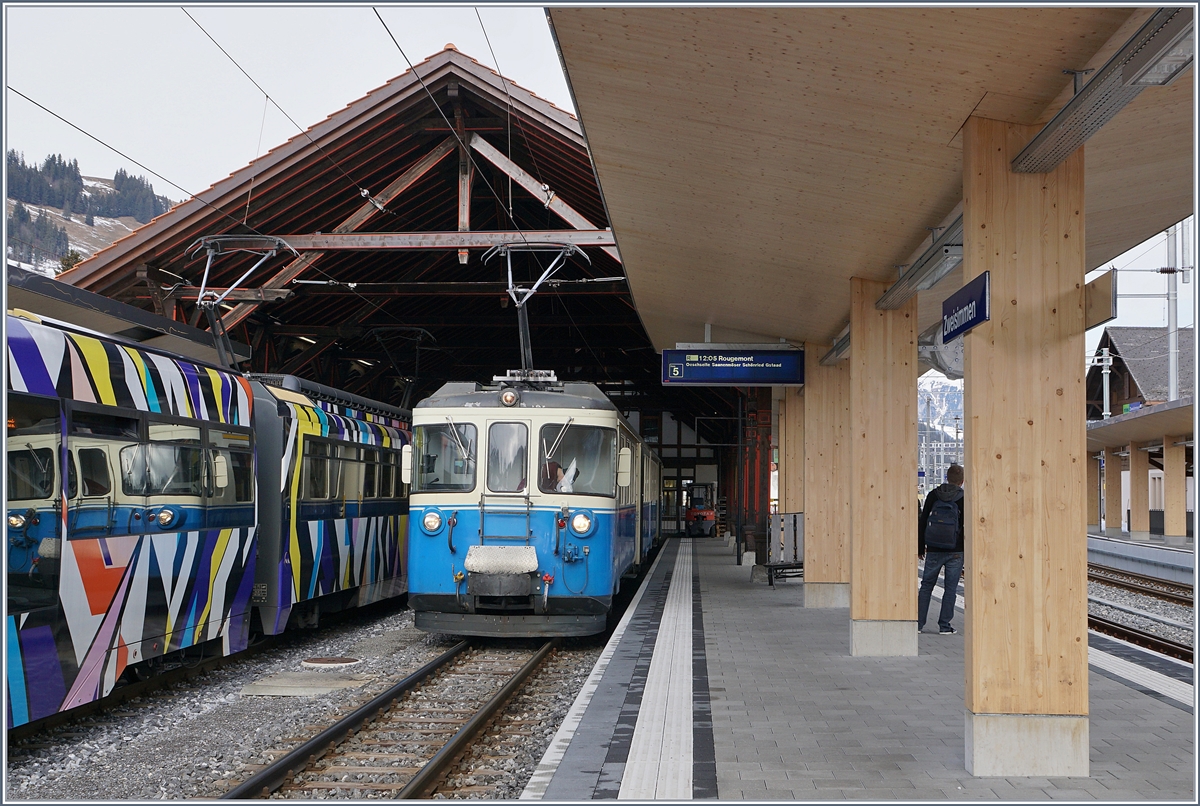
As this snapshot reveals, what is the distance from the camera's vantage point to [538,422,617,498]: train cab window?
1092 centimetres

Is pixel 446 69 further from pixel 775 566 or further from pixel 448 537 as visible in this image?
pixel 775 566

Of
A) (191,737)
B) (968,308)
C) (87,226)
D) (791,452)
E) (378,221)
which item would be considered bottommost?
(191,737)

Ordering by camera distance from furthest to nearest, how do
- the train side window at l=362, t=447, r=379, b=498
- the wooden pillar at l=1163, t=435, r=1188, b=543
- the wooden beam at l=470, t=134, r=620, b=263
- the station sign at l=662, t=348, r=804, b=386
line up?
1. the wooden pillar at l=1163, t=435, r=1188, b=543
2. the wooden beam at l=470, t=134, r=620, b=263
3. the train side window at l=362, t=447, r=379, b=498
4. the station sign at l=662, t=348, r=804, b=386

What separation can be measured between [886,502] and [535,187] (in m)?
8.66

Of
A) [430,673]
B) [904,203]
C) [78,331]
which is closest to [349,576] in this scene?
[430,673]

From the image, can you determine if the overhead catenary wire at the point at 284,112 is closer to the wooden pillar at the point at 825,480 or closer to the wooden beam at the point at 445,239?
the wooden beam at the point at 445,239

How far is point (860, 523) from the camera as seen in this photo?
9305mm

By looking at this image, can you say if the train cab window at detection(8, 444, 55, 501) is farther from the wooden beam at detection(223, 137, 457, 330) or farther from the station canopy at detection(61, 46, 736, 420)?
the wooden beam at detection(223, 137, 457, 330)

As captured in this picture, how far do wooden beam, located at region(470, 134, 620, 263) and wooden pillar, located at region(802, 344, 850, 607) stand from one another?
3605 mm

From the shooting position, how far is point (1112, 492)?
38938 millimetres

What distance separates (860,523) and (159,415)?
605cm

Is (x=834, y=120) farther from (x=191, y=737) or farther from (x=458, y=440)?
(x=458, y=440)

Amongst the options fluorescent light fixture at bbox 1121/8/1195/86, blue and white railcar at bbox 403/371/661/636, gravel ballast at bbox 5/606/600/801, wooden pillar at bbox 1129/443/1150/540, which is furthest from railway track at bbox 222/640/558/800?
wooden pillar at bbox 1129/443/1150/540

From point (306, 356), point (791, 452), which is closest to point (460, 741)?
point (791, 452)
